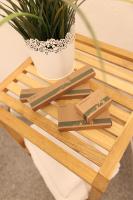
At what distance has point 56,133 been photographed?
2.06ft

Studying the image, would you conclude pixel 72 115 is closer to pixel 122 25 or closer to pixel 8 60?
pixel 122 25

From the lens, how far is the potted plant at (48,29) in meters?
0.59

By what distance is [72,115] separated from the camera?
616mm

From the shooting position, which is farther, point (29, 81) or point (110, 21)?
point (110, 21)

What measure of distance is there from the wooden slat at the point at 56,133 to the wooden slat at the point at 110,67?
0.24 metres

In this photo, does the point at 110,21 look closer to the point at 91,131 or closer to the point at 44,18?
the point at 44,18

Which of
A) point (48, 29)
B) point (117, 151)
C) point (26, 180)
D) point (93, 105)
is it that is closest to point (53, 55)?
point (48, 29)

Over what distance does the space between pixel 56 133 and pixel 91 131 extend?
0.29ft

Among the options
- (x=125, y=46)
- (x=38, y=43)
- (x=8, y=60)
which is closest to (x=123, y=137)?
(x=38, y=43)

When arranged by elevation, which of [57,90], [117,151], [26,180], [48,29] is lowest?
[26,180]

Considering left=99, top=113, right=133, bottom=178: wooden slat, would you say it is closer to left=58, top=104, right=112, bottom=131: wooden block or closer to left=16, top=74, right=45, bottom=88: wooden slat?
left=58, top=104, right=112, bottom=131: wooden block

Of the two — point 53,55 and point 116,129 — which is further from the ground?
point 53,55

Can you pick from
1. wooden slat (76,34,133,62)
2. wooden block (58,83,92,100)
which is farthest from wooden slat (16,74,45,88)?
wooden slat (76,34,133,62)

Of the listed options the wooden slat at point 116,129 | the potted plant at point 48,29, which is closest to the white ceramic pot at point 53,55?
the potted plant at point 48,29
